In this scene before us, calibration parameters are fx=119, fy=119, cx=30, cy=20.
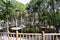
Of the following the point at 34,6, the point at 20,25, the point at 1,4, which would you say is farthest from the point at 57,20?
the point at 1,4

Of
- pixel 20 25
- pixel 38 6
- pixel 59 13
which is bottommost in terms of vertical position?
pixel 20 25

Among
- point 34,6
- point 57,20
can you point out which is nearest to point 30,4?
point 34,6

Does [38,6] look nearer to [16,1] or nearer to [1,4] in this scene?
[16,1]

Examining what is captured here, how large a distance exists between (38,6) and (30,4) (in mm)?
369

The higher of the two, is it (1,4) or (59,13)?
(1,4)

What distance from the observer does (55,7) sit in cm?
533

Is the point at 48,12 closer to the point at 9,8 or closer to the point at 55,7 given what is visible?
the point at 55,7

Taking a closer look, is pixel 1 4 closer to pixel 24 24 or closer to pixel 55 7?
pixel 24 24

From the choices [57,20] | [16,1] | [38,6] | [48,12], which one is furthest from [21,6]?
[57,20]

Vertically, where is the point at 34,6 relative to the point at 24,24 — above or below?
above

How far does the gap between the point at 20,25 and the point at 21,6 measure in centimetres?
87

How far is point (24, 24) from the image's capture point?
540 centimetres

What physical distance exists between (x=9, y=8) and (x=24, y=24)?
1.02 meters

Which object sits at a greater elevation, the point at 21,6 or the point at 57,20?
the point at 21,6
